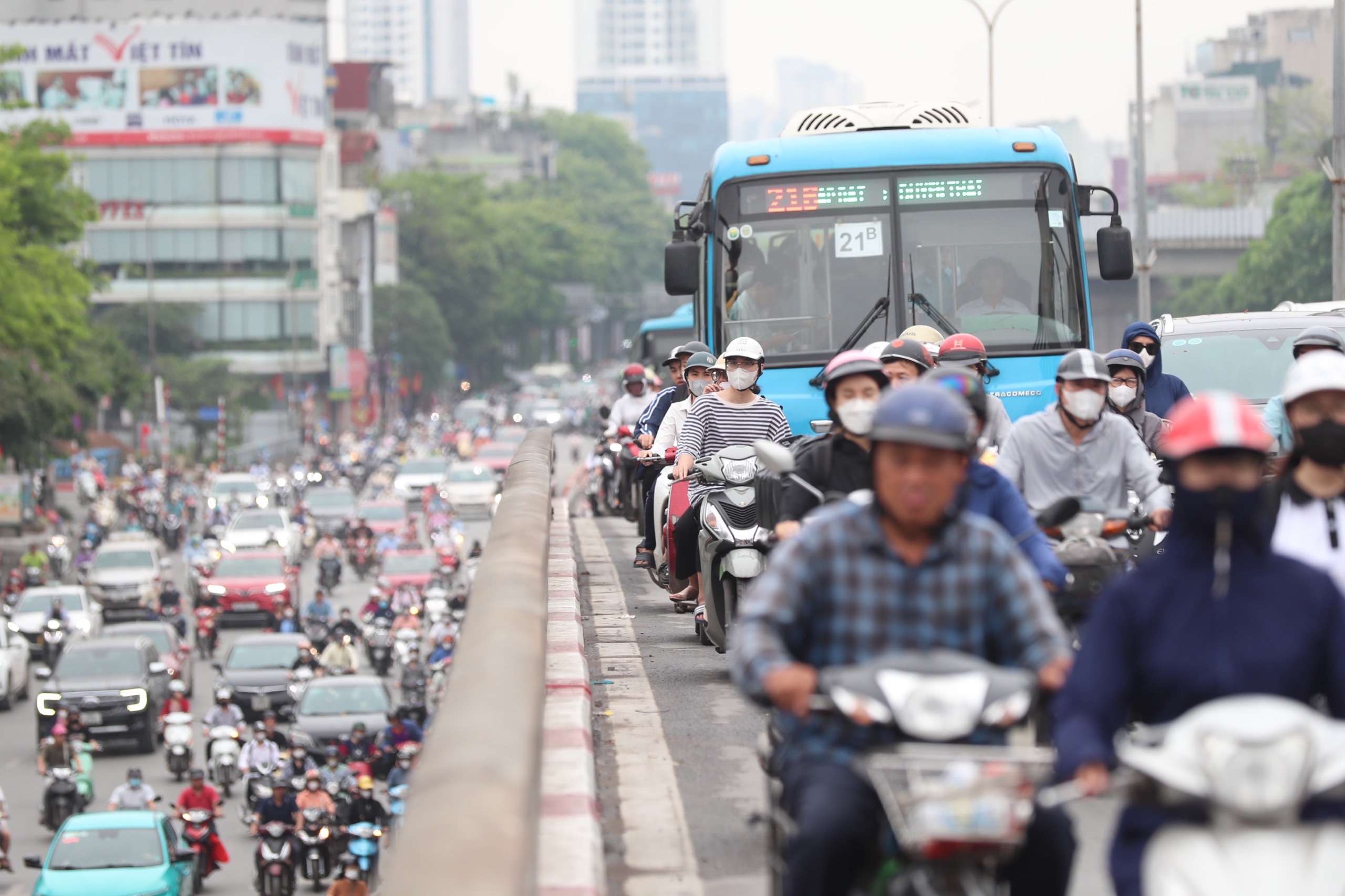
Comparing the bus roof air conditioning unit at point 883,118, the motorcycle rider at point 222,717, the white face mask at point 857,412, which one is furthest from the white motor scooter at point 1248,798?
the motorcycle rider at point 222,717

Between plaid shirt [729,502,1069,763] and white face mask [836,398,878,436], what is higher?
white face mask [836,398,878,436]

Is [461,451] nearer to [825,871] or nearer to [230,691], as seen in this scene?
[230,691]

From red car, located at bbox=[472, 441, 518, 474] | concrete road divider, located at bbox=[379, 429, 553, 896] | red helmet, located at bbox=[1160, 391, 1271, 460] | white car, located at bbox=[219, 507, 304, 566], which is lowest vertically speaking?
white car, located at bbox=[219, 507, 304, 566]

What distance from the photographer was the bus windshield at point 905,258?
14891 millimetres

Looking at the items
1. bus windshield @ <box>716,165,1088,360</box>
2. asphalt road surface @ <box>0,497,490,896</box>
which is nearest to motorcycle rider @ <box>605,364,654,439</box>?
bus windshield @ <box>716,165,1088,360</box>

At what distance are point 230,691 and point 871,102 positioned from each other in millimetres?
17487

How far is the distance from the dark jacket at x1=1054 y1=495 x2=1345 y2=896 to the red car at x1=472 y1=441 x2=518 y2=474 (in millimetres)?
56624

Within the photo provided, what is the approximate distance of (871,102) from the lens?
17266mm

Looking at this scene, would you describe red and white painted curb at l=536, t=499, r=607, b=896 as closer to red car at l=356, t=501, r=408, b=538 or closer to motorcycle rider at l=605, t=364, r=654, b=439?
motorcycle rider at l=605, t=364, r=654, b=439

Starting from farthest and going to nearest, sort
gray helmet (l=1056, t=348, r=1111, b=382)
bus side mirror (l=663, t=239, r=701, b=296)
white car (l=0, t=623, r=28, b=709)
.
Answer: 1. white car (l=0, t=623, r=28, b=709)
2. bus side mirror (l=663, t=239, r=701, b=296)
3. gray helmet (l=1056, t=348, r=1111, b=382)

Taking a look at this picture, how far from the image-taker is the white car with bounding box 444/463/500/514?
58.9 m

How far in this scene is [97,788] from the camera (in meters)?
29.8

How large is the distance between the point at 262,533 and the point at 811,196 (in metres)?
34.0

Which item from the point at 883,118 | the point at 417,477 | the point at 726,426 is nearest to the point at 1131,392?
the point at 726,426
